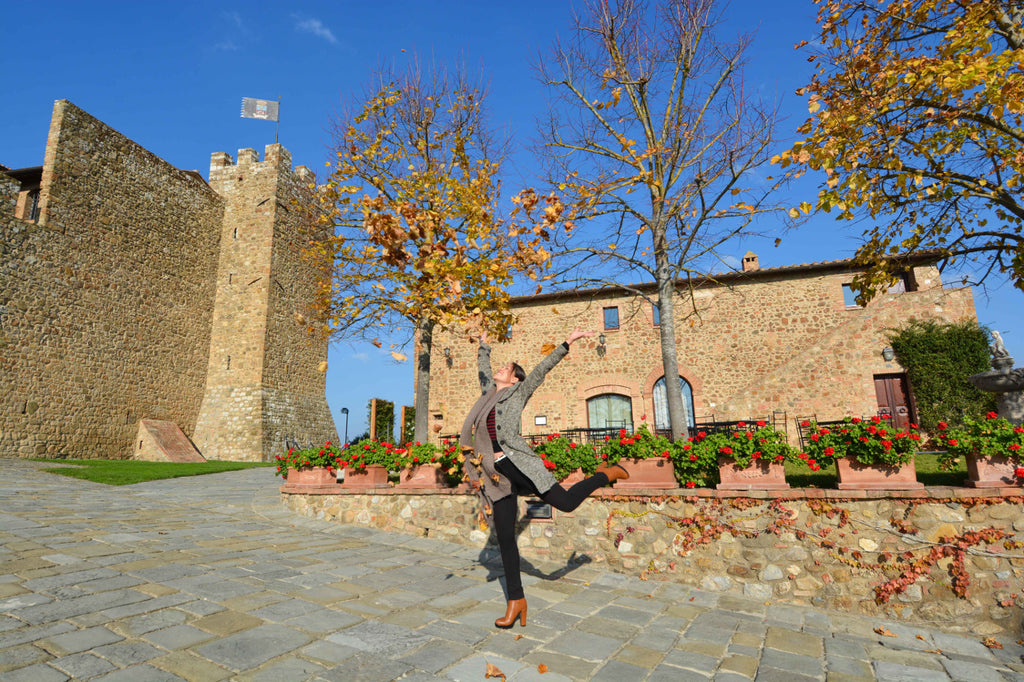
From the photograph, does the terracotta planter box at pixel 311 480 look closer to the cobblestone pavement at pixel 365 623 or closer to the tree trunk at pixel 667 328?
the cobblestone pavement at pixel 365 623

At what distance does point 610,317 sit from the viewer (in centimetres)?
1666

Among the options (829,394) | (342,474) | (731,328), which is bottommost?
(342,474)

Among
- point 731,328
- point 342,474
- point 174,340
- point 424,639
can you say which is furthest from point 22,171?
point 731,328

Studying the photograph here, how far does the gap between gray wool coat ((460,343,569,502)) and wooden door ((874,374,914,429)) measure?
13.5 meters

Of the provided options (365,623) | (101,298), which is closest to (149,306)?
(101,298)

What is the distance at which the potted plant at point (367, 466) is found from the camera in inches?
255

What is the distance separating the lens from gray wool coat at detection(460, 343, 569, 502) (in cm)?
354

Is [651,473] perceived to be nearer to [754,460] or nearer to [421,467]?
[754,460]

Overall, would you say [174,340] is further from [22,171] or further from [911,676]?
[911,676]

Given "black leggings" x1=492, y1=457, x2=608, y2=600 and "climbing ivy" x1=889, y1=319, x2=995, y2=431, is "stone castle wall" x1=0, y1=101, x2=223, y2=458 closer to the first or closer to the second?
"black leggings" x1=492, y1=457, x2=608, y2=600

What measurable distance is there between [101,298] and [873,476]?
63.3 feet

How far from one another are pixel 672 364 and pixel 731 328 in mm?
9041

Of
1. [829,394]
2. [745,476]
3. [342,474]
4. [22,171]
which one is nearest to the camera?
[745,476]

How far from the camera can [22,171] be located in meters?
14.5
